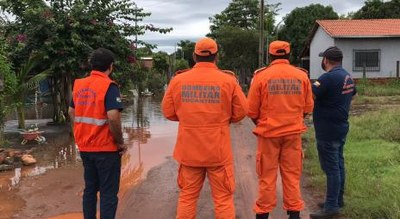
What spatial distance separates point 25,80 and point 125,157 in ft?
14.7

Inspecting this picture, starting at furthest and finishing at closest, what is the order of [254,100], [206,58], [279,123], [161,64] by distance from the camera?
[161,64], [254,100], [279,123], [206,58]

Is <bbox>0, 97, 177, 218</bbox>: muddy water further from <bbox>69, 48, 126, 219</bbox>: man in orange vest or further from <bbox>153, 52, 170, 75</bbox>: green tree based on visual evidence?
<bbox>153, 52, 170, 75</bbox>: green tree

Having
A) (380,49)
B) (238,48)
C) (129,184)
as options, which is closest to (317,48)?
(380,49)

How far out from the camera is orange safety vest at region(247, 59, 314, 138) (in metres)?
4.99

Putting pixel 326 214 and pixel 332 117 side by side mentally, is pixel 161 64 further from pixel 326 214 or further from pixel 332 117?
pixel 326 214

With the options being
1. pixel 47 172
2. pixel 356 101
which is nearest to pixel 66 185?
pixel 47 172

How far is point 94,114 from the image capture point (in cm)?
483

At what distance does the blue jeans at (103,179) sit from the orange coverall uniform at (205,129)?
68 centimetres

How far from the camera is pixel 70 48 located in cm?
1275

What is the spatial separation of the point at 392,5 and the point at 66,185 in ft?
140

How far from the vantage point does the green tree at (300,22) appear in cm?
4169

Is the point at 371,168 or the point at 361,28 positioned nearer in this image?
the point at 371,168

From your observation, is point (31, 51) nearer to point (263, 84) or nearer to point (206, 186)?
point (206, 186)

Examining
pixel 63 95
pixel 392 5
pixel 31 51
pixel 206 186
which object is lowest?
pixel 206 186
